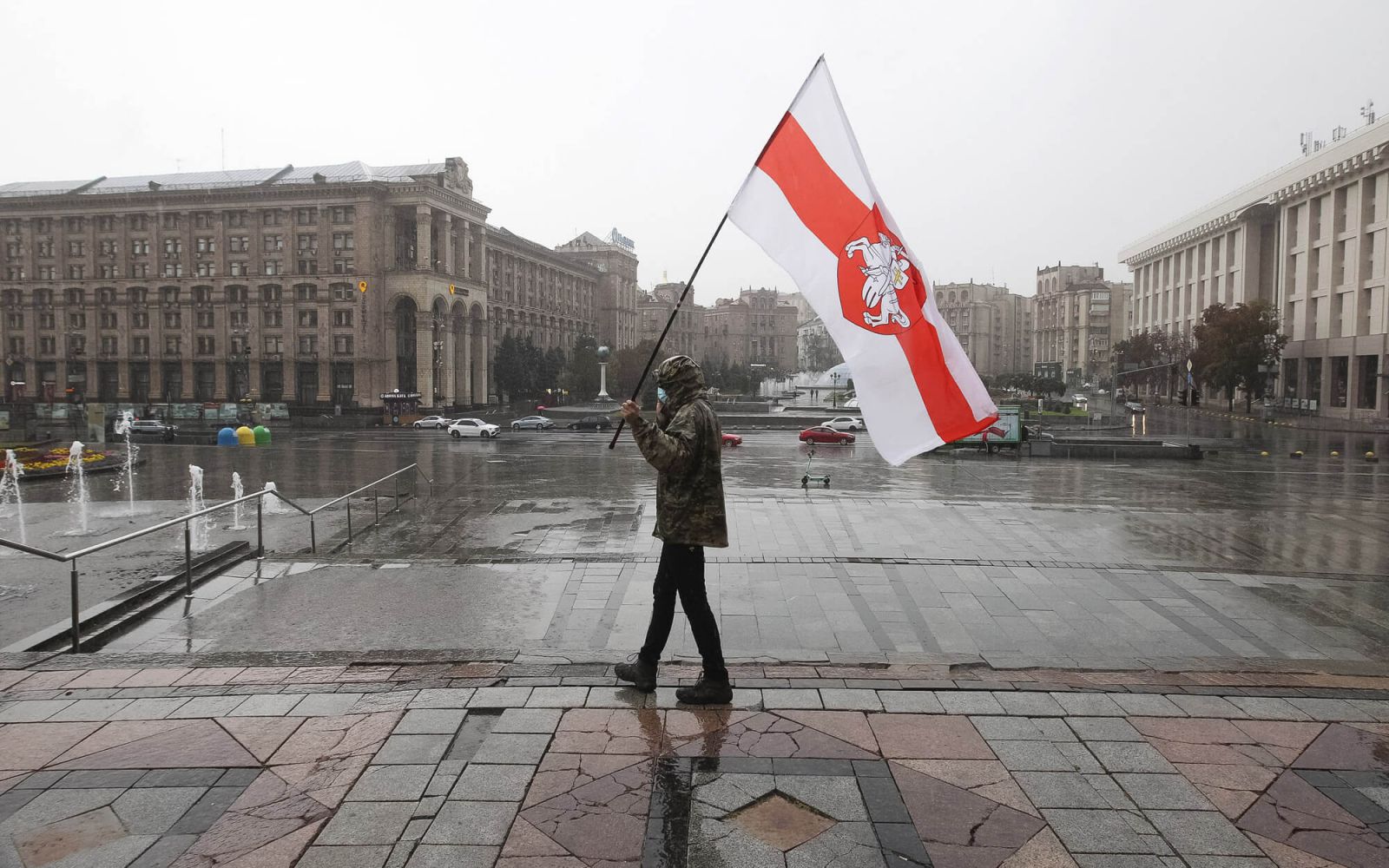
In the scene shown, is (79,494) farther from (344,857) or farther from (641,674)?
(344,857)

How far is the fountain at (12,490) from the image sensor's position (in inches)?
559

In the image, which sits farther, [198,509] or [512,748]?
[198,509]

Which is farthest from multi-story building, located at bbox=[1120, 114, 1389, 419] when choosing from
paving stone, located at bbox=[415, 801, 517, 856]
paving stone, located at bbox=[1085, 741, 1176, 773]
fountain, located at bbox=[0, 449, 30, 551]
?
fountain, located at bbox=[0, 449, 30, 551]

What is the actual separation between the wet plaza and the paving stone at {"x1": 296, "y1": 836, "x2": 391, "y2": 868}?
0.6 inches

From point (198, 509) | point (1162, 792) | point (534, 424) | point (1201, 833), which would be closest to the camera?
point (1201, 833)

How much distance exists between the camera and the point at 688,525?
5008 mm

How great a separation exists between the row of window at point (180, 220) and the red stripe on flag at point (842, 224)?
237 feet

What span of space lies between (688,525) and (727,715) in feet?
3.63

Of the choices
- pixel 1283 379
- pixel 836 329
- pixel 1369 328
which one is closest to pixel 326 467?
pixel 836 329

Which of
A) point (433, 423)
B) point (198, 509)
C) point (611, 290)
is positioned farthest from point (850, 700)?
point (611, 290)

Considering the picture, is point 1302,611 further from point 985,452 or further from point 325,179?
point 325,179

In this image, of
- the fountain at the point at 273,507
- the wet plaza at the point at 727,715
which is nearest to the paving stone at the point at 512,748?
the wet plaza at the point at 727,715

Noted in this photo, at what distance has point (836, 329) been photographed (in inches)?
233

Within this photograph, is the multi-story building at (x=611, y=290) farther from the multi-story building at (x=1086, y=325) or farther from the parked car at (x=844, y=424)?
the parked car at (x=844, y=424)
